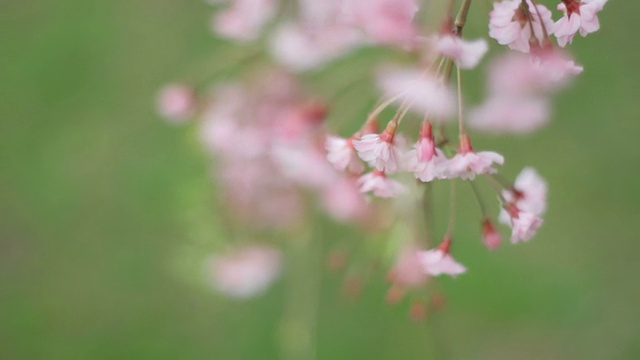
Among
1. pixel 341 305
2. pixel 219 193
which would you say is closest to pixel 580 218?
pixel 341 305

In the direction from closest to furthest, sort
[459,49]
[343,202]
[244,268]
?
[459,49] < [343,202] < [244,268]

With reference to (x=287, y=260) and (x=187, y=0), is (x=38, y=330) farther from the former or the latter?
(x=187, y=0)


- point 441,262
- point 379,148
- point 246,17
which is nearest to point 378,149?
point 379,148

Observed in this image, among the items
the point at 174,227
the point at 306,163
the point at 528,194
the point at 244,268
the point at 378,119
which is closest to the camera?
the point at 528,194

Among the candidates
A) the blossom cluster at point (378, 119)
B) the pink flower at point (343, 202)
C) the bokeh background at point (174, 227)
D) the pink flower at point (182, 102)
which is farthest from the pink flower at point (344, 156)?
the bokeh background at point (174, 227)

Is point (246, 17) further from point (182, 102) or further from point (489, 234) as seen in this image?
point (489, 234)

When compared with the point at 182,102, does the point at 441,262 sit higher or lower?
higher

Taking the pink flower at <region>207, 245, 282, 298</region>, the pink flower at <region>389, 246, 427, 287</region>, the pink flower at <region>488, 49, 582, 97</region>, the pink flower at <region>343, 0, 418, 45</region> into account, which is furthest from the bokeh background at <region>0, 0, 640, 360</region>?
the pink flower at <region>343, 0, 418, 45</region>
